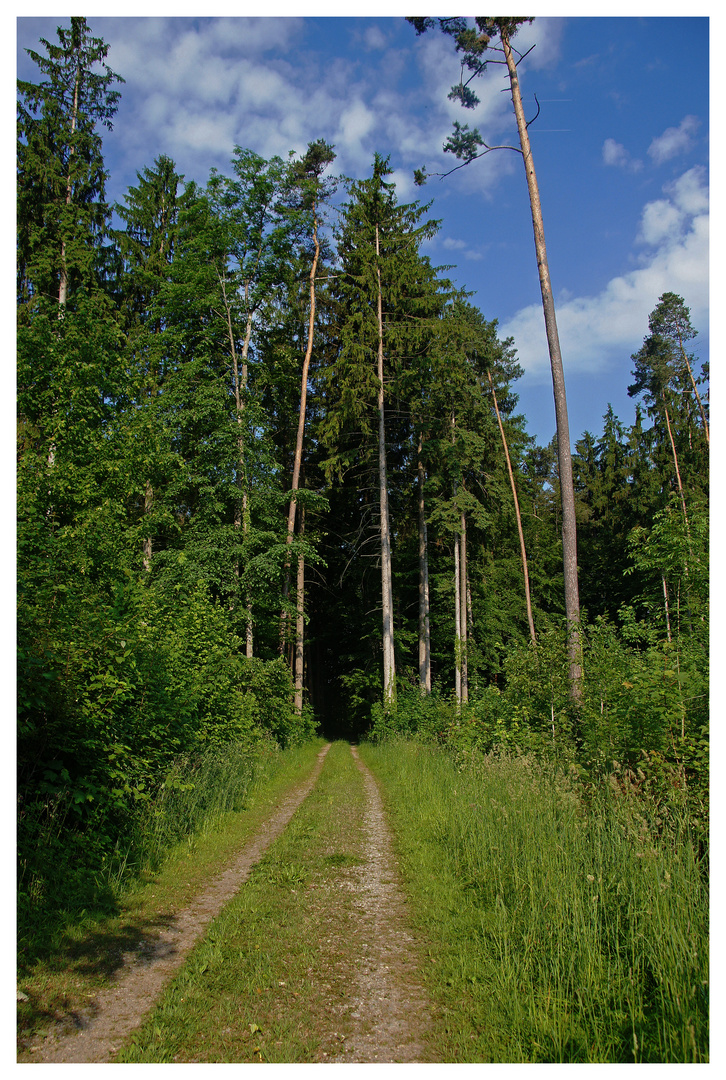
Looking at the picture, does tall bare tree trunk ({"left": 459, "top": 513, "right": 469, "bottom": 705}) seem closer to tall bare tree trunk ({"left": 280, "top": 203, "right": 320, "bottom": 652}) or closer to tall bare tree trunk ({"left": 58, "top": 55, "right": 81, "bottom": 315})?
tall bare tree trunk ({"left": 280, "top": 203, "right": 320, "bottom": 652})

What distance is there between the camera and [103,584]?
24.2 feet

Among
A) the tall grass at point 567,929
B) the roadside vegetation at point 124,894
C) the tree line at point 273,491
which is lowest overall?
the roadside vegetation at point 124,894

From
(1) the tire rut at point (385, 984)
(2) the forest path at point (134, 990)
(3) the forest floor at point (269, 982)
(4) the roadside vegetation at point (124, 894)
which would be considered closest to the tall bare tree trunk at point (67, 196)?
(4) the roadside vegetation at point (124, 894)

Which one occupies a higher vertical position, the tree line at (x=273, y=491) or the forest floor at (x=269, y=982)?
the tree line at (x=273, y=491)

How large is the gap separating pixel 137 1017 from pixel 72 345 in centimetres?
1205

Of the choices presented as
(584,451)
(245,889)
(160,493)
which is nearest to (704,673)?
(245,889)

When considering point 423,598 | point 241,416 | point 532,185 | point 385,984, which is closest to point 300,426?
point 241,416

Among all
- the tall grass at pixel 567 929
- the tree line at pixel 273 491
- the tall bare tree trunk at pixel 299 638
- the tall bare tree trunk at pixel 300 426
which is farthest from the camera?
the tall bare tree trunk at pixel 299 638

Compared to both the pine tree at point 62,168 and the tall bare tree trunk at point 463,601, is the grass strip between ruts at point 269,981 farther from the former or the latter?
the tall bare tree trunk at point 463,601

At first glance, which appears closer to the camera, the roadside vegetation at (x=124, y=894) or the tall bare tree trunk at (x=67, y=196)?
the roadside vegetation at (x=124, y=894)

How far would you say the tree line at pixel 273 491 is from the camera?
19.1 ft

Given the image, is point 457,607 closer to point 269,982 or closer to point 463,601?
point 463,601

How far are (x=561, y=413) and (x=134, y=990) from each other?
8998mm

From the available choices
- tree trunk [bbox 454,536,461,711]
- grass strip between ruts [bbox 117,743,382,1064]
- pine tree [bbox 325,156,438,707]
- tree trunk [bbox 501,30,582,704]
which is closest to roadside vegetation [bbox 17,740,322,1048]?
grass strip between ruts [bbox 117,743,382,1064]
